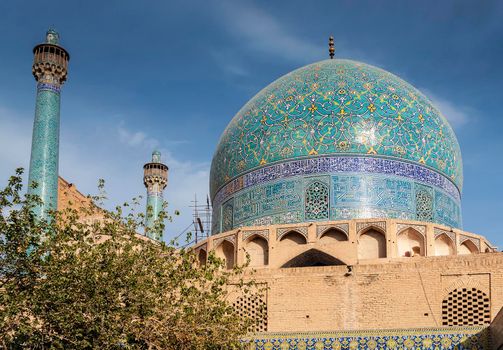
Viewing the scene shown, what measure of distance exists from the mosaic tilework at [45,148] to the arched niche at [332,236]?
14.7ft

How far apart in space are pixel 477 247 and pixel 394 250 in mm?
1765

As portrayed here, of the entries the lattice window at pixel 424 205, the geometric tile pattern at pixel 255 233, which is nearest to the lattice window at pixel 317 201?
the geometric tile pattern at pixel 255 233

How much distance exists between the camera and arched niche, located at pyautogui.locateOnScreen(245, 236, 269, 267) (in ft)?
45.7

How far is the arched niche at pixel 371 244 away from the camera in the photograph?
13.5 m

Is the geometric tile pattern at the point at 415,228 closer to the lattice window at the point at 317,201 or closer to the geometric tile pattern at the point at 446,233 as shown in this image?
the geometric tile pattern at the point at 446,233

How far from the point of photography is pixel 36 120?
47.9 feet

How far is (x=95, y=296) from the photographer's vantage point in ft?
27.6

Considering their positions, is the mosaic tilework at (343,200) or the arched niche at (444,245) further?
the mosaic tilework at (343,200)

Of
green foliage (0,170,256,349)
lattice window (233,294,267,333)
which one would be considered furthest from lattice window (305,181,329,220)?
green foliage (0,170,256,349)

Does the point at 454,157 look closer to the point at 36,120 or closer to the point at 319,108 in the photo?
the point at 319,108

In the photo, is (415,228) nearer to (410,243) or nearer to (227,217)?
(410,243)

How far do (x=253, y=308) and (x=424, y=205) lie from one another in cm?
396

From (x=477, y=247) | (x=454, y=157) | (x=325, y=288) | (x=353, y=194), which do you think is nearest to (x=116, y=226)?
(x=325, y=288)

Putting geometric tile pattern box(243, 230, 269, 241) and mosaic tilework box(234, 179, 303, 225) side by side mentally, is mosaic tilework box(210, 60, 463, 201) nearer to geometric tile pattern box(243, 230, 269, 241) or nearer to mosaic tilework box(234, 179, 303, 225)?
mosaic tilework box(234, 179, 303, 225)
